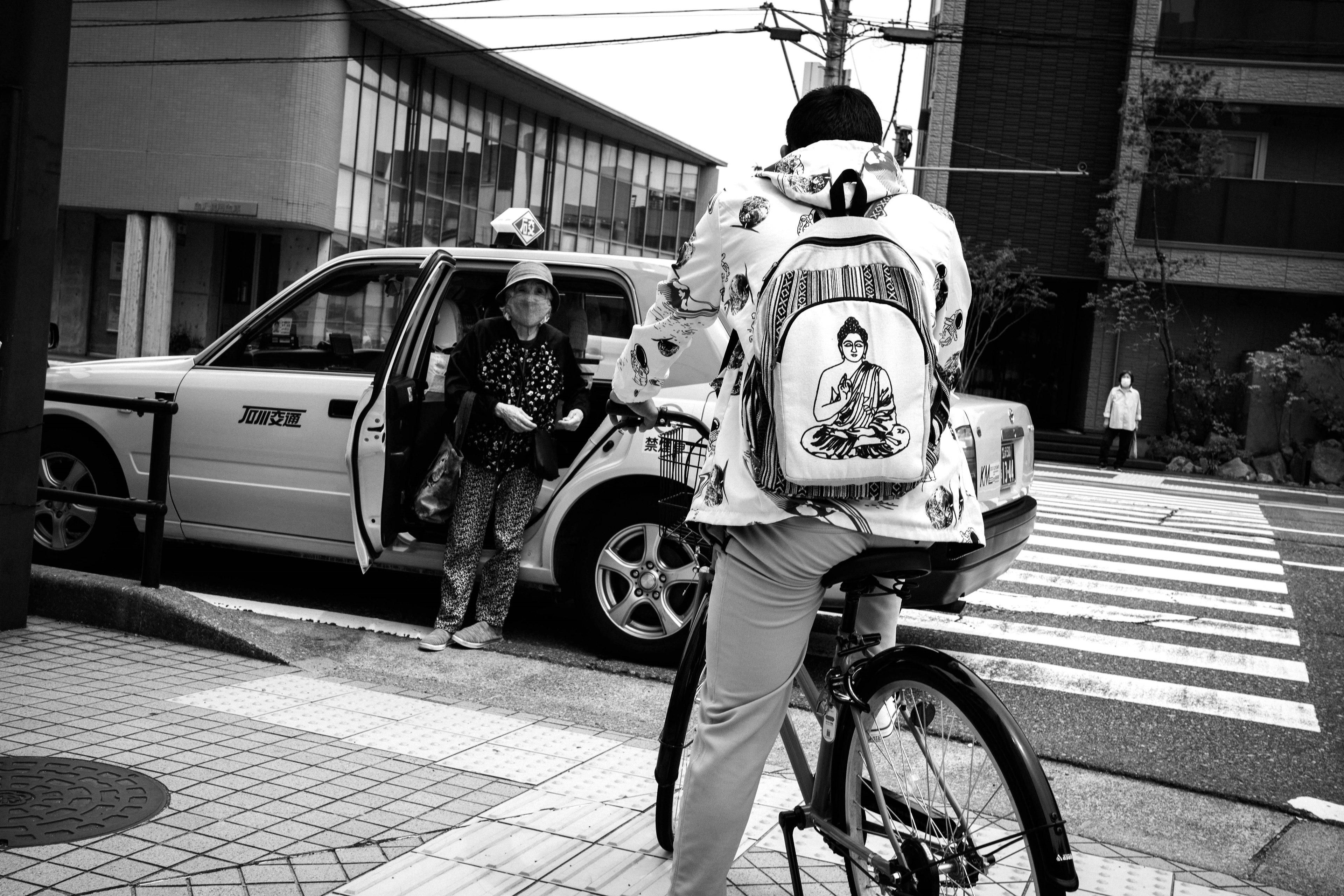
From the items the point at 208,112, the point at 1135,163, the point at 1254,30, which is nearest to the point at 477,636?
the point at 1135,163

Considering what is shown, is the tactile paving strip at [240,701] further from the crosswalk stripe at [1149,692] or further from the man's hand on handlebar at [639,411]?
the crosswalk stripe at [1149,692]

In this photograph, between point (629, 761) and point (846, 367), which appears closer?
point (846, 367)

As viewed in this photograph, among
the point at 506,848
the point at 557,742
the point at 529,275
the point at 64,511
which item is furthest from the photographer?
the point at 64,511

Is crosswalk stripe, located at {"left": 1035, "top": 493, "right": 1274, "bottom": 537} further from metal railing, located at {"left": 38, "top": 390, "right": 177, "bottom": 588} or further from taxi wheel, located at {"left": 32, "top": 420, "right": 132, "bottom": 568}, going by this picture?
metal railing, located at {"left": 38, "top": 390, "right": 177, "bottom": 588}

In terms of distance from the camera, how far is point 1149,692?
19.9ft

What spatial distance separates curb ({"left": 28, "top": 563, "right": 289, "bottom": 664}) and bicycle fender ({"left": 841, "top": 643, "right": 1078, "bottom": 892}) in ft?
11.3

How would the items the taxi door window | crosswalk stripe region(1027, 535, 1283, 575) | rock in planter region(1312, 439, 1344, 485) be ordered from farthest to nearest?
rock in planter region(1312, 439, 1344, 485) < crosswalk stripe region(1027, 535, 1283, 575) < the taxi door window

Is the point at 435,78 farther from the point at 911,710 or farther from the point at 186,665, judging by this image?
the point at 911,710

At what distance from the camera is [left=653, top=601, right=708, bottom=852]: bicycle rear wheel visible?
309 cm

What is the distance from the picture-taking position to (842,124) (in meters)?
2.64

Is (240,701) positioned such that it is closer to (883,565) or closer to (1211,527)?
(883,565)

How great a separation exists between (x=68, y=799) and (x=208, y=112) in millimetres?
31066

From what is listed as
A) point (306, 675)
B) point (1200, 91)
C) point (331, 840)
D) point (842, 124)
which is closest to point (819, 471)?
point (842, 124)

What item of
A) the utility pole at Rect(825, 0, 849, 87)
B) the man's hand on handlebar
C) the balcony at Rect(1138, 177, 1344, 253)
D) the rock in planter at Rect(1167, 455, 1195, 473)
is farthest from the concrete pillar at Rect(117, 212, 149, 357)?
the man's hand on handlebar
